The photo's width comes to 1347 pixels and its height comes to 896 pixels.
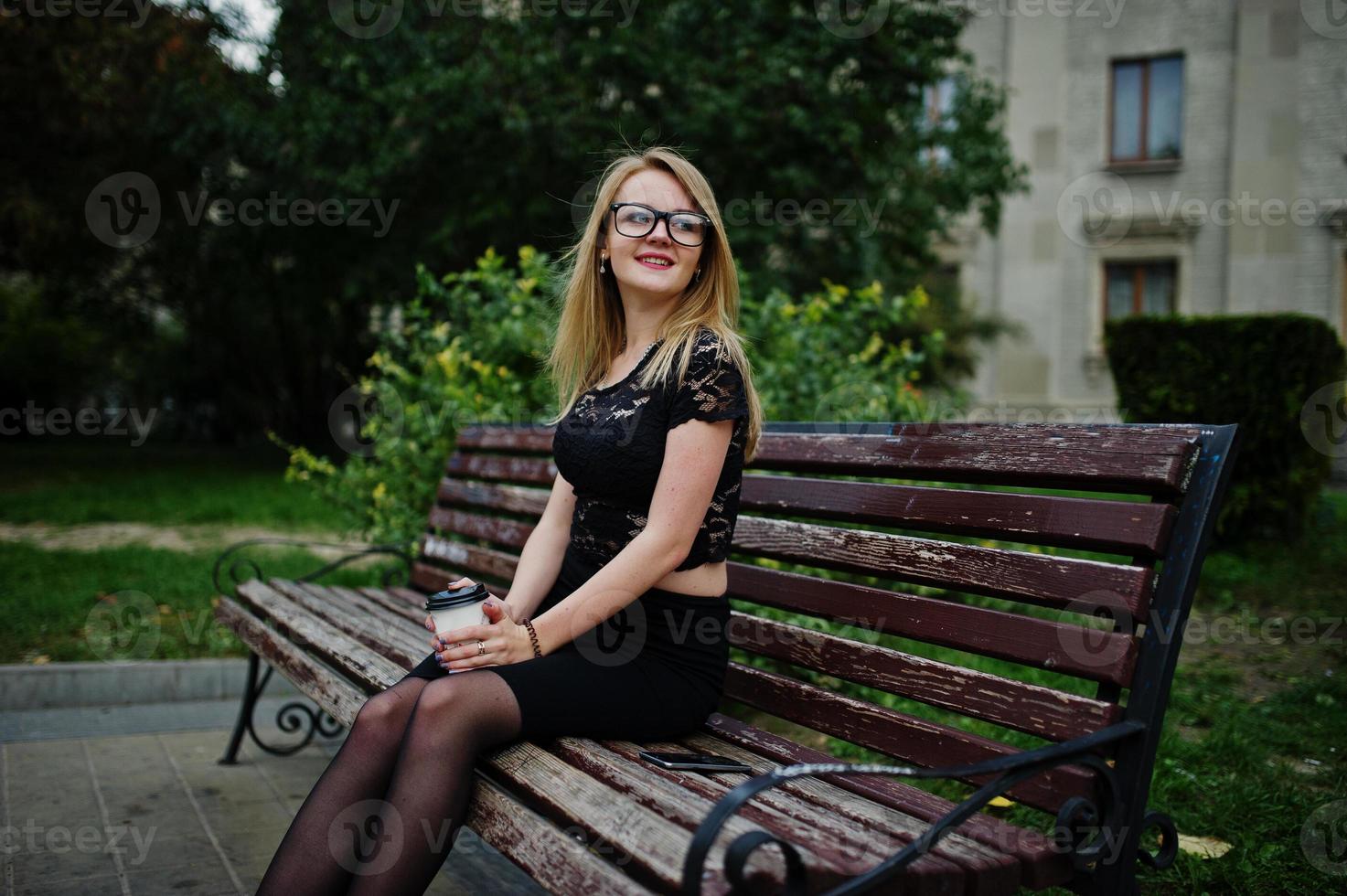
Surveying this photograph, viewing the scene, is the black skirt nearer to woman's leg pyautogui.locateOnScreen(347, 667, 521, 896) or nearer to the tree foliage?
woman's leg pyautogui.locateOnScreen(347, 667, 521, 896)

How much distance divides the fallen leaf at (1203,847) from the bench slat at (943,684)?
120 centimetres

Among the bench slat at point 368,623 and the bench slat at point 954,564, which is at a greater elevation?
the bench slat at point 954,564

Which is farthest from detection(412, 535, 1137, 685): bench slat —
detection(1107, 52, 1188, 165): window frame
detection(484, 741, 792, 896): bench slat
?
detection(1107, 52, 1188, 165): window frame

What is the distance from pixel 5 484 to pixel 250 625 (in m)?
10.8

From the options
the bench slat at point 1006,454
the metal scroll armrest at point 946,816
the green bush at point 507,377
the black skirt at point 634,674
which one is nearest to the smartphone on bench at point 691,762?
the black skirt at point 634,674

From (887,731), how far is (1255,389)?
6.02 m

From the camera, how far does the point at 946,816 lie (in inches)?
66.2

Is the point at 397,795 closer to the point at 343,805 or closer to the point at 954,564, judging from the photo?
the point at 343,805

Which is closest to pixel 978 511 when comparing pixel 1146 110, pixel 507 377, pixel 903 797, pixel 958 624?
pixel 958 624

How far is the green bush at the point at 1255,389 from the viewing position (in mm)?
7066

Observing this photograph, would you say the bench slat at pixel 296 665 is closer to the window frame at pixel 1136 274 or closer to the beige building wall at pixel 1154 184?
the beige building wall at pixel 1154 184

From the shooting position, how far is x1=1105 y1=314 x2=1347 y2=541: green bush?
23.2 ft

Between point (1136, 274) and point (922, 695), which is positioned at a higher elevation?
point (1136, 274)

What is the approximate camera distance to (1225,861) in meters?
2.76
